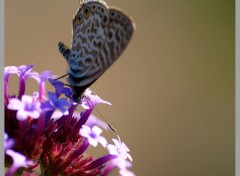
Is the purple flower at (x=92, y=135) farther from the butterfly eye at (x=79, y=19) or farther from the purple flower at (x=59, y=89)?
the butterfly eye at (x=79, y=19)

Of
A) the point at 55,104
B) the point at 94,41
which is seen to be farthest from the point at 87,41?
the point at 55,104

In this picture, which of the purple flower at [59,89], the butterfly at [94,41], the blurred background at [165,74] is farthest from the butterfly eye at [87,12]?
the blurred background at [165,74]

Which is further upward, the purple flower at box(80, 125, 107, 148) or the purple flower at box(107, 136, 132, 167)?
the purple flower at box(80, 125, 107, 148)

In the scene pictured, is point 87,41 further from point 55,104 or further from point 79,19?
point 55,104

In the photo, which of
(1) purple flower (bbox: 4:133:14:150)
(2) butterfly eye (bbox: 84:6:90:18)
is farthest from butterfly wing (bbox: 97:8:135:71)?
(1) purple flower (bbox: 4:133:14:150)

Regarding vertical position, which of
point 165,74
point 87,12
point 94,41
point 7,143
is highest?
point 87,12

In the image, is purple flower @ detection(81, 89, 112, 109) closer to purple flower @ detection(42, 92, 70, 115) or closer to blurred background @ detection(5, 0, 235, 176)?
purple flower @ detection(42, 92, 70, 115)

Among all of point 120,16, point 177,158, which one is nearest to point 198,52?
point 177,158
